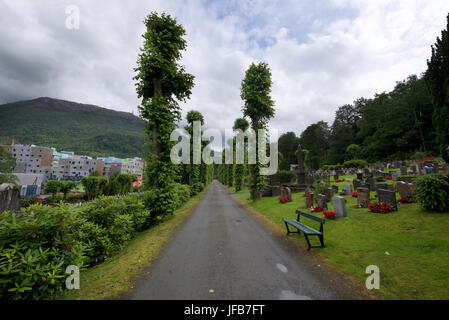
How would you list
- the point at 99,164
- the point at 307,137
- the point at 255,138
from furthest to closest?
the point at 99,164 < the point at 307,137 < the point at 255,138

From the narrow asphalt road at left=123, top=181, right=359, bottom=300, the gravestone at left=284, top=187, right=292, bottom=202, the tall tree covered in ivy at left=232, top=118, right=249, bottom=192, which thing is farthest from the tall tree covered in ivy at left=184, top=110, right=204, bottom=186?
the narrow asphalt road at left=123, top=181, right=359, bottom=300

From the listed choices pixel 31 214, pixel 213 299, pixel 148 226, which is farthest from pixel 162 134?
pixel 213 299

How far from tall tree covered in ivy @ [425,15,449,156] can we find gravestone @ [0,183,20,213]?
4068cm

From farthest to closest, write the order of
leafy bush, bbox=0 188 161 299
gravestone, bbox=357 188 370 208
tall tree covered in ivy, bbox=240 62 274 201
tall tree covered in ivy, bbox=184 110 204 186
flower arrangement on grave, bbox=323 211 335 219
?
1. tall tree covered in ivy, bbox=184 110 204 186
2. tall tree covered in ivy, bbox=240 62 274 201
3. gravestone, bbox=357 188 370 208
4. flower arrangement on grave, bbox=323 211 335 219
5. leafy bush, bbox=0 188 161 299

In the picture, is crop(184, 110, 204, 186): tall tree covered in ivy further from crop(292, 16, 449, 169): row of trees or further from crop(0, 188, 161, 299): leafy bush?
crop(292, 16, 449, 169): row of trees

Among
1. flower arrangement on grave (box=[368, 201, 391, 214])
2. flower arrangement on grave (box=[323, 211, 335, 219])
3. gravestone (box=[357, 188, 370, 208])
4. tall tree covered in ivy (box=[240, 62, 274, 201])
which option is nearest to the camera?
flower arrangement on grave (box=[368, 201, 391, 214])

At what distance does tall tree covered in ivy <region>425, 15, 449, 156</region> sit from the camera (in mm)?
22281

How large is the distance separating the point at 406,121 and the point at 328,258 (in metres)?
58.1

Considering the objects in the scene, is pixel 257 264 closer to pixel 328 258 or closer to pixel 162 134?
pixel 328 258

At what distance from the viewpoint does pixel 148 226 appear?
32.1ft

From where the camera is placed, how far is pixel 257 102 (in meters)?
17.2

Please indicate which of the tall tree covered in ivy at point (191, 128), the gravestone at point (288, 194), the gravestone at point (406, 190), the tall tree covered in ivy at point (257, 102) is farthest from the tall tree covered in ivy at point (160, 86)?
the tall tree covered in ivy at point (191, 128)

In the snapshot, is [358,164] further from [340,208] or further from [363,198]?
[340,208]

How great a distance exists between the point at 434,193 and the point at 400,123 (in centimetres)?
5237
